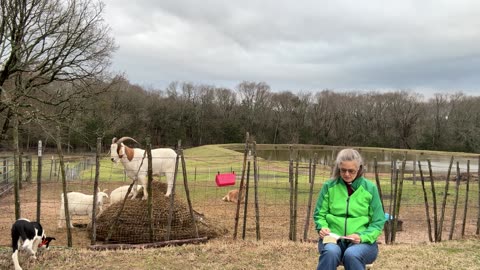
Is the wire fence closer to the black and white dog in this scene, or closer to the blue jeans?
the black and white dog

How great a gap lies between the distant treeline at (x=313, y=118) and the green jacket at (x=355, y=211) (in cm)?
6753

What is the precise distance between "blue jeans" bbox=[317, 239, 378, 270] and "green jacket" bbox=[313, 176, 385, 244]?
0.10m

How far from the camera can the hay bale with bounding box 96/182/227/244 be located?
8.45 meters

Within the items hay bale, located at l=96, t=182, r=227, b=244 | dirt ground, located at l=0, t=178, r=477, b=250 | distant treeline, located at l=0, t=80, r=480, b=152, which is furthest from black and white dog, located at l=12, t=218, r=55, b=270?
distant treeline, located at l=0, t=80, r=480, b=152

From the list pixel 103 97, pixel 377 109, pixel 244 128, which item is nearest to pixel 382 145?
pixel 377 109

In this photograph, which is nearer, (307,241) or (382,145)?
(307,241)

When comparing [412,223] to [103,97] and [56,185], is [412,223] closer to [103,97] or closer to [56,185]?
[56,185]

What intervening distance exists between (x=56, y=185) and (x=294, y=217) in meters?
13.8

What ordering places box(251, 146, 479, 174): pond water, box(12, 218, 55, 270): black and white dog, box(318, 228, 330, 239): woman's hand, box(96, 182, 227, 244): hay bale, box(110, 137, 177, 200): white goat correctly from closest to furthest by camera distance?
box(318, 228, 330, 239): woman's hand
box(12, 218, 55, 270): black and white dog
box(96, 182, 227, 244): hay bale
box(110, 137, 177, 200): white goat
box(251, 146, 479, 174): pond water

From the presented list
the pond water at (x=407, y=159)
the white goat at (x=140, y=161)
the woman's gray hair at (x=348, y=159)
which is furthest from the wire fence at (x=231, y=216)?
the pond water at (x=407, y=159)

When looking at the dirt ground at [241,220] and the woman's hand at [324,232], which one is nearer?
the woman's hand at [324,232]

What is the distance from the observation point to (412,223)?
1198cm

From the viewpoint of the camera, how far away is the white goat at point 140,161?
930 cm

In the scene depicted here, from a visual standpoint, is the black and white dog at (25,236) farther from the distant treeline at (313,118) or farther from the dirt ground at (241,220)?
the distant treeline at (313,118)
